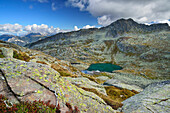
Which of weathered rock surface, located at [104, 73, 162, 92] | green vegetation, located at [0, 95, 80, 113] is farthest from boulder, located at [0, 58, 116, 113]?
weathered rock surface, located at [104, 73, 162, 92]

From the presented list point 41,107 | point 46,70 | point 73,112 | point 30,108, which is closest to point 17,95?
point 30,108

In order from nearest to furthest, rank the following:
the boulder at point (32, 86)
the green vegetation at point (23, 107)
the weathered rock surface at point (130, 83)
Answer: the green vegetation at point (23, 107), the boulder at point (32, 86), the weathered rock surface at point (130, 83)

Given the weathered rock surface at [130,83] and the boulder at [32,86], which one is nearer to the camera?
the boulder at [32,86]

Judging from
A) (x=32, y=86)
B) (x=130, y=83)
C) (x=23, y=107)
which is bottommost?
(x=130, y=83)

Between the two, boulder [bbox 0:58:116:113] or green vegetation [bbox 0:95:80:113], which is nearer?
green vegetation [bbox 0:95:80:113]

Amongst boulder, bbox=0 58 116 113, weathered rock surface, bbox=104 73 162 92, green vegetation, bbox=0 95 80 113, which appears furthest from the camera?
weathered rock surface, bbox=104 73 162 92

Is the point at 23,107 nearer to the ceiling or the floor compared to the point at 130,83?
nearer to the ceiling

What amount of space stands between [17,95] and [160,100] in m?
23.0

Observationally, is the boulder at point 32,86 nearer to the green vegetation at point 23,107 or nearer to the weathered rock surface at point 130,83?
the green vegetation at point 23,107

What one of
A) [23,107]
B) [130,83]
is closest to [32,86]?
[23,107]

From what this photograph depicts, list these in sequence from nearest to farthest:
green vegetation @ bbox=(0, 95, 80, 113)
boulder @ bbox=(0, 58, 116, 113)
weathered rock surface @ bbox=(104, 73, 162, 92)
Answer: green vegetation @ bbox=(0, 95, 80, 113) < boulder @ bbox=(0, 58, 116, 113) < weathered rock surface @ bbox=(104, 73, 162, 92)

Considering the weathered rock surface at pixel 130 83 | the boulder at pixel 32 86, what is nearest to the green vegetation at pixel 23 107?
the boulder at pixel 32 86

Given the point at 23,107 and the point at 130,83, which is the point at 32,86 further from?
the point at 130,83

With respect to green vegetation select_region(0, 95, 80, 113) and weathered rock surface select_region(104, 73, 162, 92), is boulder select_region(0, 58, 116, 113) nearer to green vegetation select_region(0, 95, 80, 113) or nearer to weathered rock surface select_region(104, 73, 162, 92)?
green vegetation select_region(0, 95, 80, 113)
